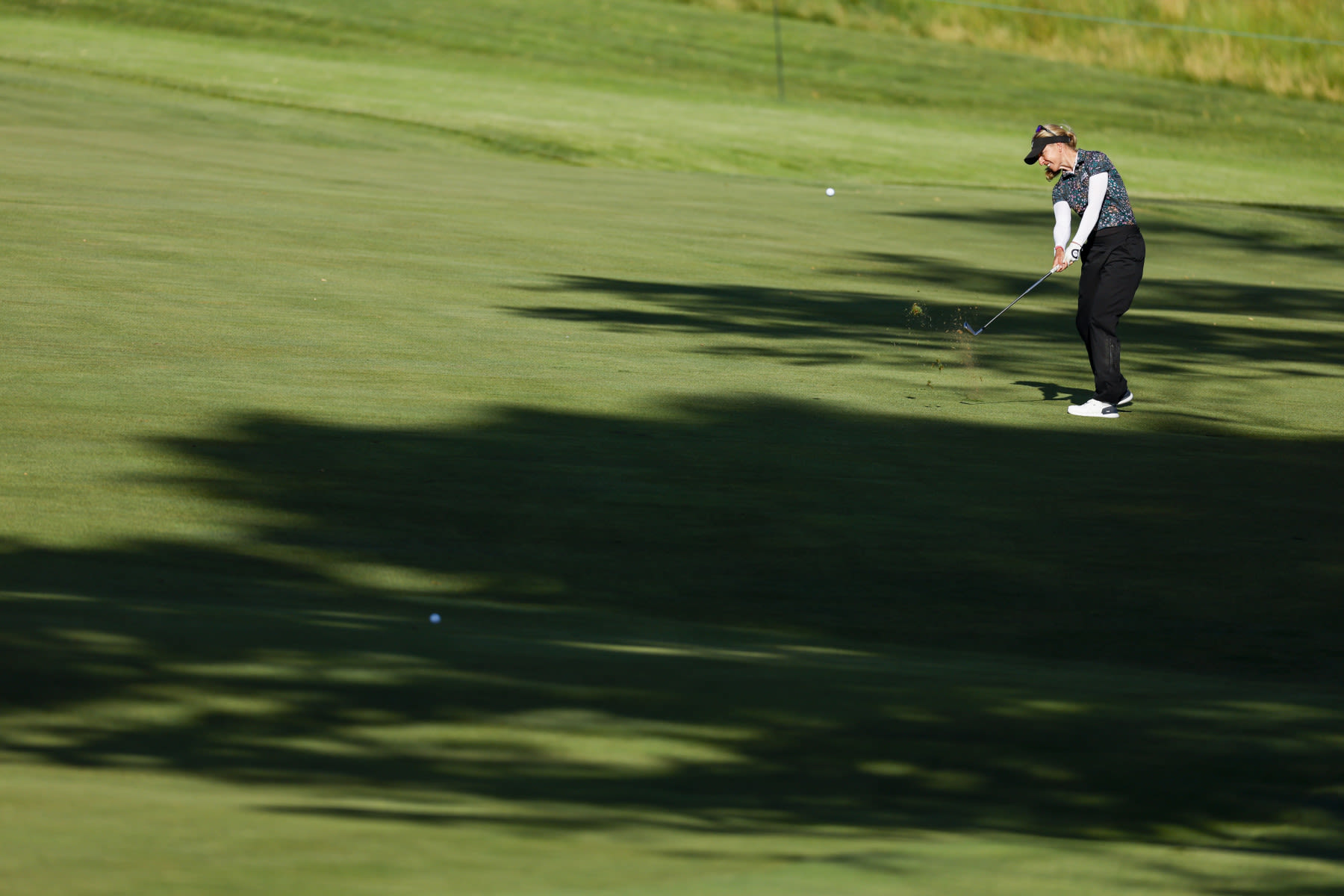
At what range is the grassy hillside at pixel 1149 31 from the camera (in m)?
55.2

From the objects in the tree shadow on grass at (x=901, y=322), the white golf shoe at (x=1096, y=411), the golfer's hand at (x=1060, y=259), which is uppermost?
the tree shadow on grass at (x=901, y=322)

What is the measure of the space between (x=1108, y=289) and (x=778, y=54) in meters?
39.2

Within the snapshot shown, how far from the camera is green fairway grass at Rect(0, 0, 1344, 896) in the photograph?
4.34 metres

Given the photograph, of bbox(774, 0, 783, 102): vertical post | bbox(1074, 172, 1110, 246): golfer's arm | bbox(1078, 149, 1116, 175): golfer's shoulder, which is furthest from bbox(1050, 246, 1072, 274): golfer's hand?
bbox(774, 0, 783, 102): vertical post

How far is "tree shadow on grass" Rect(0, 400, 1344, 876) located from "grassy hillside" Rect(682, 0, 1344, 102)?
46877 mm

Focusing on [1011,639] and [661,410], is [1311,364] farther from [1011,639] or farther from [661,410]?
[1011,639]

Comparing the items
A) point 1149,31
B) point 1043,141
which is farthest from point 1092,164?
point 1149,31

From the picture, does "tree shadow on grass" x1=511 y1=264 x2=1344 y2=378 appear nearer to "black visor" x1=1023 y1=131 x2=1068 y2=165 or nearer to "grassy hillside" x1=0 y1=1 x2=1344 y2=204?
"black visor" x1=1023 y1=131 x2=1068 y2=165

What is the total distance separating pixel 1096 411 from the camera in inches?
485

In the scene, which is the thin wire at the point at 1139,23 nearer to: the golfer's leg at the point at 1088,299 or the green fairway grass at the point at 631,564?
the green fairway grass at the point at 631,564

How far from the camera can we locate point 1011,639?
7.44m

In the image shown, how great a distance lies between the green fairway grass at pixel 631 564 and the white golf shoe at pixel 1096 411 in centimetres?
36

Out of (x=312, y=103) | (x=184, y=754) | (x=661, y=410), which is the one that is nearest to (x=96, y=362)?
(x=661, y=410)

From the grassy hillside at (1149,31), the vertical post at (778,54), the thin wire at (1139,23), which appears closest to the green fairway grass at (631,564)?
the vertical post at (778,54)
